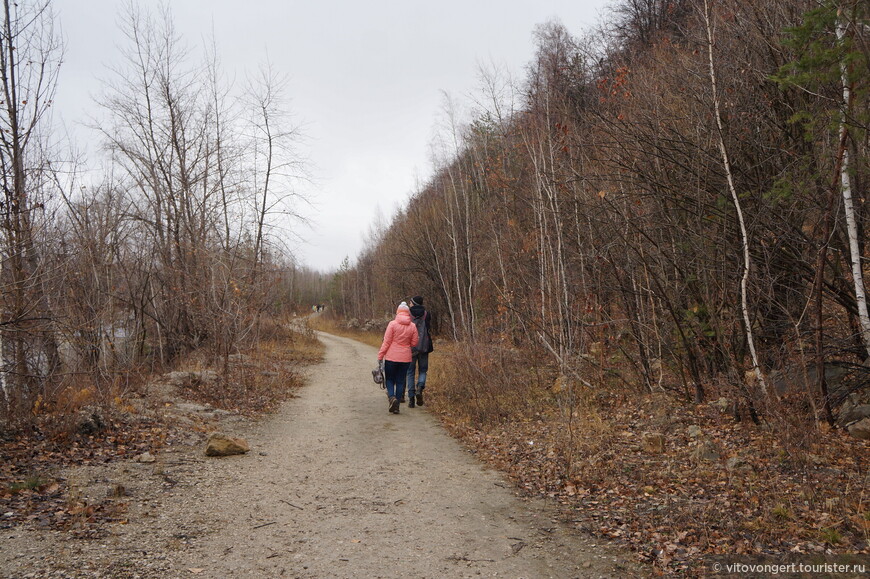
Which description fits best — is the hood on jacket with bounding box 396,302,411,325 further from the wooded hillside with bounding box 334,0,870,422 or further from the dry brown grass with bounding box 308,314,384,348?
the dry brown grass with bounding box 308,314,384,348

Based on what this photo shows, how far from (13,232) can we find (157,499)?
184 inches

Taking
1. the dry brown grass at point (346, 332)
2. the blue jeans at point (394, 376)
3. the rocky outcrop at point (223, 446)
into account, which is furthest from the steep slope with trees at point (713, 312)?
the dry brown grass at point (346, 332)

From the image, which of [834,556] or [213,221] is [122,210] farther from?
[834,556]

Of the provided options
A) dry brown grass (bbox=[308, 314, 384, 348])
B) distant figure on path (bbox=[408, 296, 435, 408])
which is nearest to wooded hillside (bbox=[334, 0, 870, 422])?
distant figure on path (bbox=[408, 296, 435, 408])

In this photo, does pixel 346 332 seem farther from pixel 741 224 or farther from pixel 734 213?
pixel 741 224

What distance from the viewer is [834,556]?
393 centimetres

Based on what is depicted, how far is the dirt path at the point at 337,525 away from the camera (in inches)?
166

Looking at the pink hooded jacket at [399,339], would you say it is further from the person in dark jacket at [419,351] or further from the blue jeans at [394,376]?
the person in dark jacket at [419,351]

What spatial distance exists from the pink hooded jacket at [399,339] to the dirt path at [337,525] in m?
2.49

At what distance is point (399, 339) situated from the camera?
1062 cm

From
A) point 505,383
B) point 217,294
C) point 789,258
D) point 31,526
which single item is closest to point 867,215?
point 789,258

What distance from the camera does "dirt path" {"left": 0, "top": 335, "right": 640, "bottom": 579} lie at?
4.21 meters

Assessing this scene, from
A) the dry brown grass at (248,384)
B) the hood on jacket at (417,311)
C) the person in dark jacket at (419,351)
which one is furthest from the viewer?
the hood on jacket at (417,311)

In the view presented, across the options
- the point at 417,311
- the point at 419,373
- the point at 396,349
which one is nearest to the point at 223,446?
the point at 396,349
